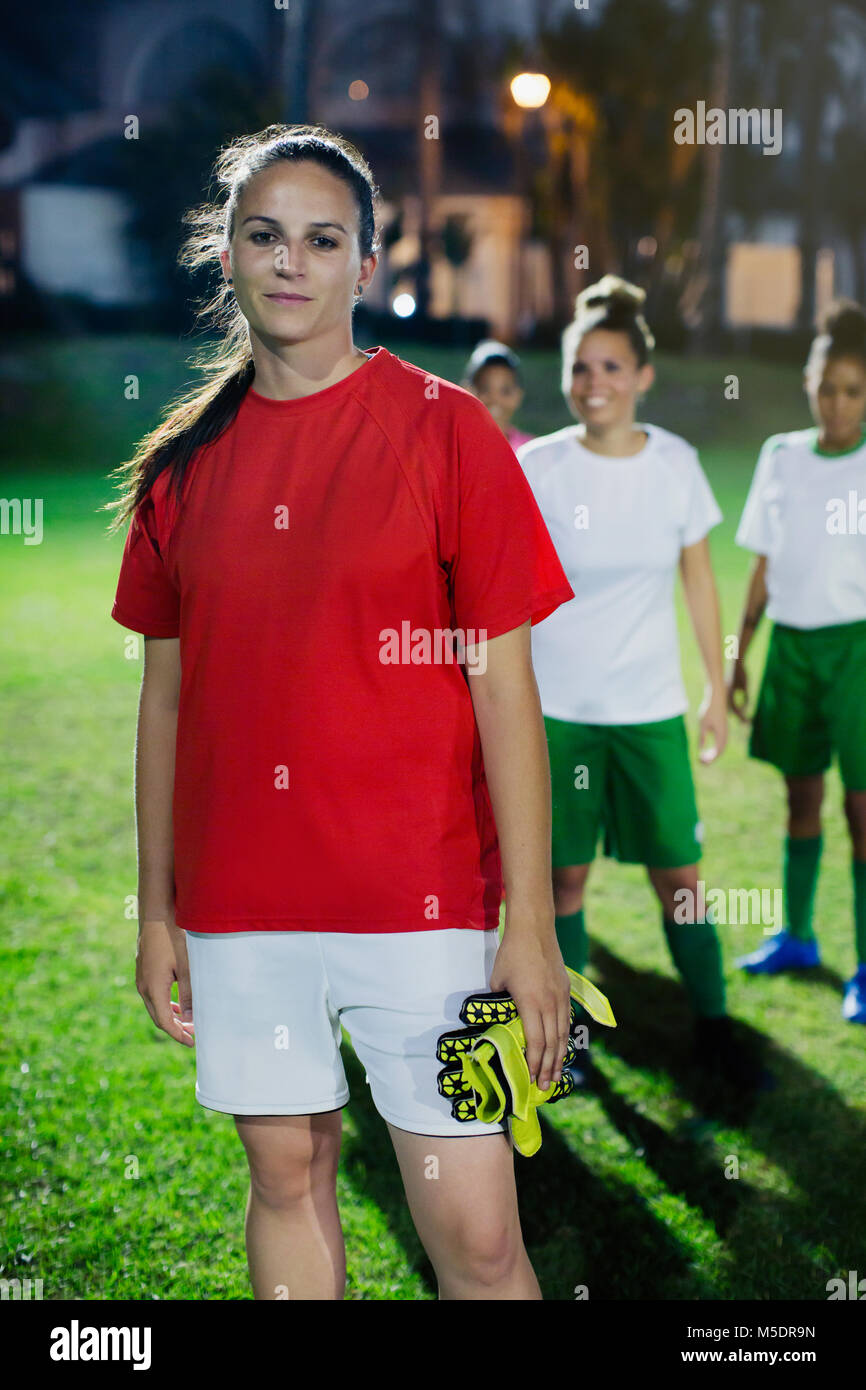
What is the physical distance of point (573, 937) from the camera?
3762 mm

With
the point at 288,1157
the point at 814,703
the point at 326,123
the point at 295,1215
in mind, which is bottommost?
the point at 295,1215

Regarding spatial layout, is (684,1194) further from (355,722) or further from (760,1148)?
(355,722)

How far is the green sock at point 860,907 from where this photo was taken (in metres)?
4.20

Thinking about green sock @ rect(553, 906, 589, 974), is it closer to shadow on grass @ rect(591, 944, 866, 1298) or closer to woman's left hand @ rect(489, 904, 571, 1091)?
shadow on grass @ rect(591, 944, 866, 1298)

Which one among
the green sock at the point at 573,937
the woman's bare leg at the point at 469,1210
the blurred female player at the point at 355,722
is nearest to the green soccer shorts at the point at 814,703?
A: the green sock at the point at 573,937

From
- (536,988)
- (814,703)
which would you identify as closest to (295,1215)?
(536,988)

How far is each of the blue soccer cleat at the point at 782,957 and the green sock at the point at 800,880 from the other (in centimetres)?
3

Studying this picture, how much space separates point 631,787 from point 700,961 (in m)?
0.56

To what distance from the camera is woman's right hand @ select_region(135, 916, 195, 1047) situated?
7.11 feet

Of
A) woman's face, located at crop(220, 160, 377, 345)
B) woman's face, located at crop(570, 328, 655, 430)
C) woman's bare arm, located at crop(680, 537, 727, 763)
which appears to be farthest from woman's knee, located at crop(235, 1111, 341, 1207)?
woman's face, located at crop(570, 328, 655, 430)

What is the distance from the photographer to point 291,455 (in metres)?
1.89

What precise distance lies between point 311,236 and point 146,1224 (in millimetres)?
2297

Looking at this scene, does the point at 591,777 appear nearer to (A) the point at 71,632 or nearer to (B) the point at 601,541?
(B) the point at 601,541

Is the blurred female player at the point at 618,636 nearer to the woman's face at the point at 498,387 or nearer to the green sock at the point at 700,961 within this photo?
the green sock at the point at 700,961
